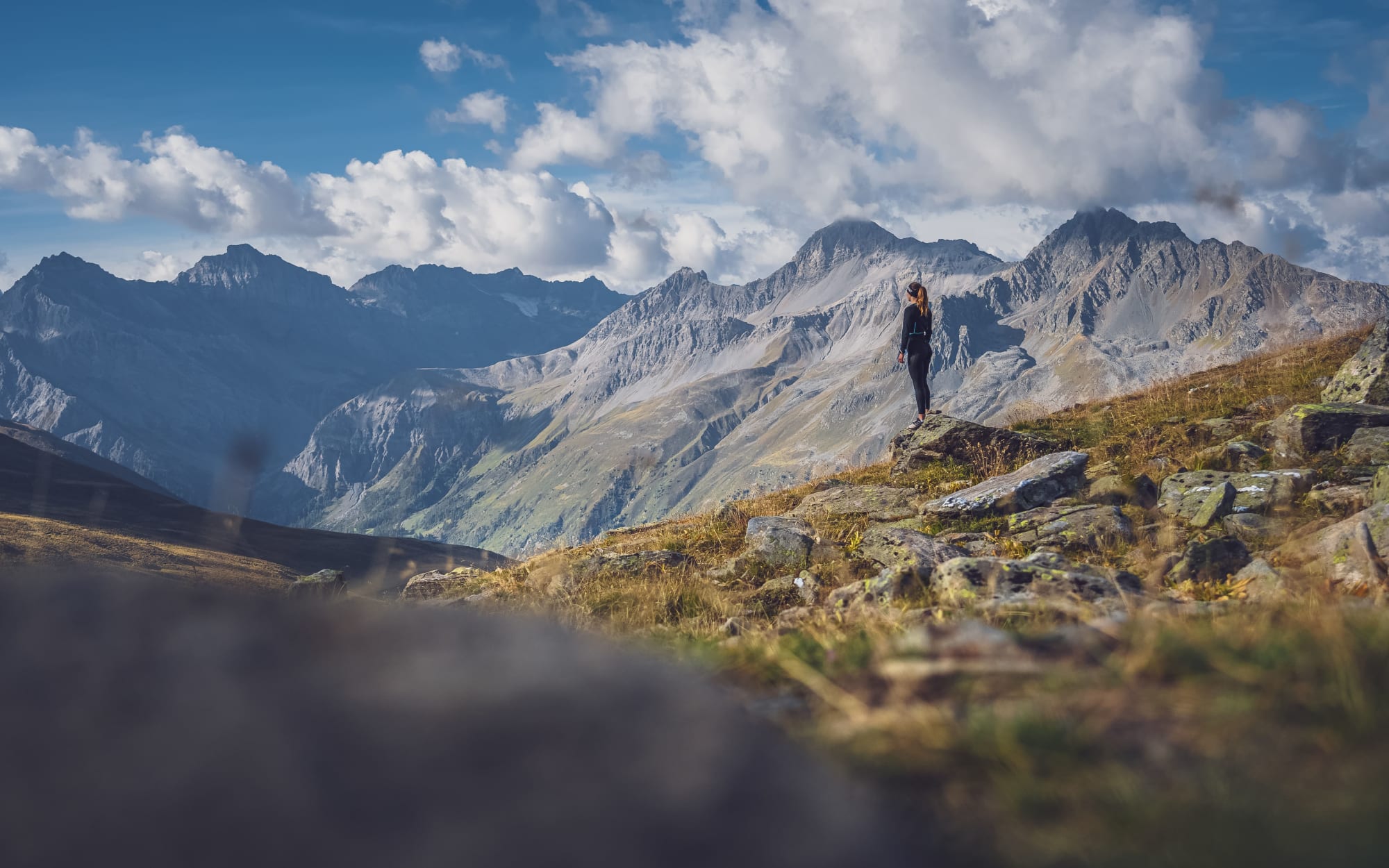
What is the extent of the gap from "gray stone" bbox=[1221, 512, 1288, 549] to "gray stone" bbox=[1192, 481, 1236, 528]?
12cm

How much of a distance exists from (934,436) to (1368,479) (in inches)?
309

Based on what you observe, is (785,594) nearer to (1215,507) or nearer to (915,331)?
(1215,507)

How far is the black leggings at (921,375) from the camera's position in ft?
69.7

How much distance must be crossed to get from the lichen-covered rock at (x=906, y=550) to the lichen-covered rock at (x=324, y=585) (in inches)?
269

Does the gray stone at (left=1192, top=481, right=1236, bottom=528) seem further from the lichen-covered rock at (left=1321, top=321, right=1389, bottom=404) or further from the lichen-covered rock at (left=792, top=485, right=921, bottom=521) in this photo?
the lichen-covered rock at (left=1321, top=321, right=1389, bottom=404)

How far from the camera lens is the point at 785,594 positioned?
10.3 meters

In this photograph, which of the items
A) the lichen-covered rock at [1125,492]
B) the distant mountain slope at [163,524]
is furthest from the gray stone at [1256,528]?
the distant mountain slope at [163,524]

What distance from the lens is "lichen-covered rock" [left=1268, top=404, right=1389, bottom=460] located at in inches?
499

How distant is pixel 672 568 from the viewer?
11.9 meters

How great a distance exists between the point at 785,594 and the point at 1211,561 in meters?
4.74

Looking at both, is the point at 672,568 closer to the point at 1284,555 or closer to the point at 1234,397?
the point at 1284,555

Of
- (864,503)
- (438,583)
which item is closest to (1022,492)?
(864,503)

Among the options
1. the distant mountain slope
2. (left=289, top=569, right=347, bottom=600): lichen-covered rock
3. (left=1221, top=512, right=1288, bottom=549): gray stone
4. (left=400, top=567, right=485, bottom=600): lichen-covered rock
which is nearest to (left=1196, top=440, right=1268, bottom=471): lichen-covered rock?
(left=1221, top=512, right=1288, bottom=549): gray stone

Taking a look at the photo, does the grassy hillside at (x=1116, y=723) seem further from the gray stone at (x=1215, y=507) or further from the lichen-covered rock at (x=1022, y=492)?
the lichen-covered rock at (x=1022, y=492)
